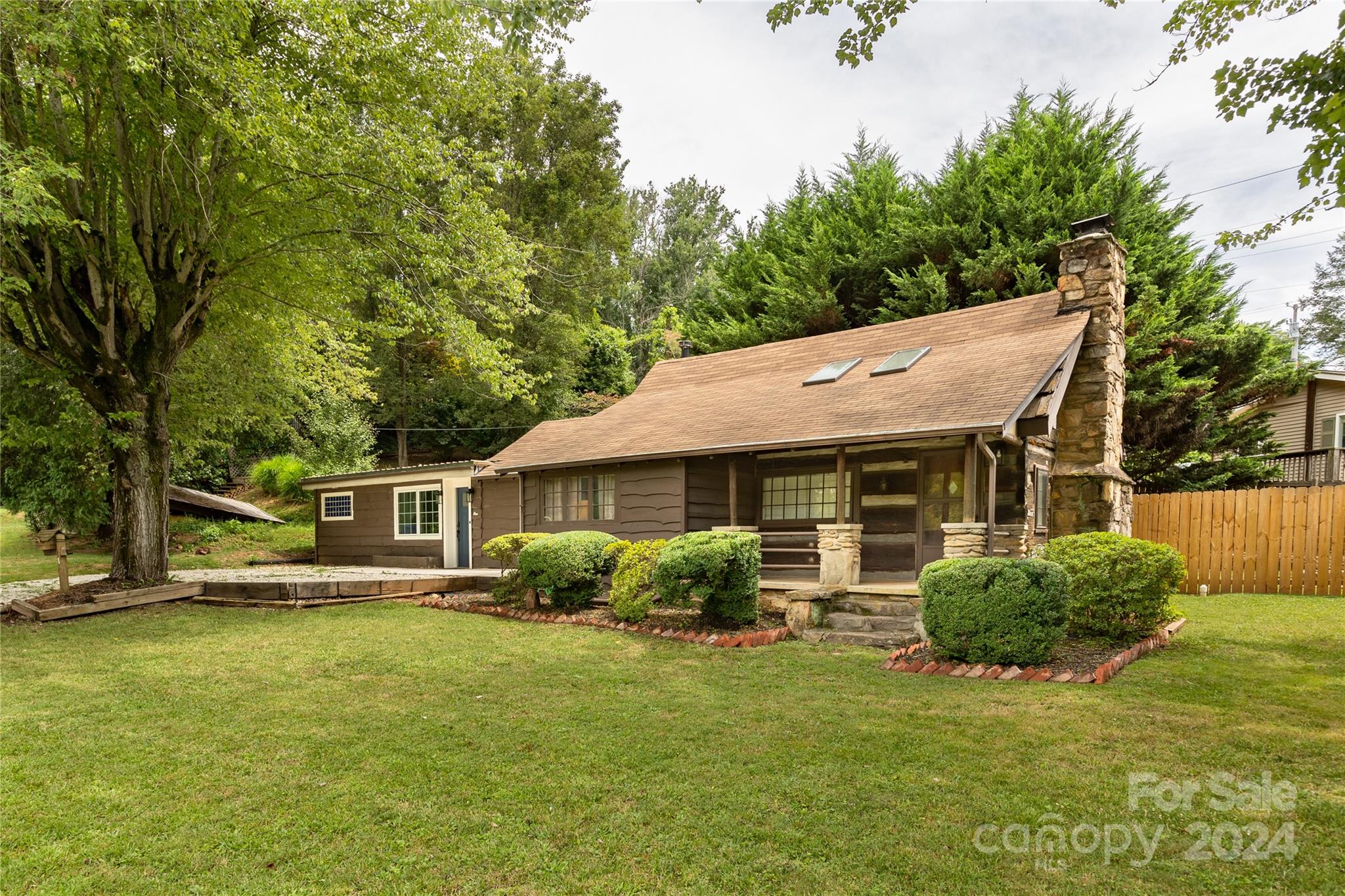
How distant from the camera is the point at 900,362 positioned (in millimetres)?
12844

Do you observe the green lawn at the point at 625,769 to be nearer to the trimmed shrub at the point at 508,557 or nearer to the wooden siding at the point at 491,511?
the trimmed shrub at the point at 508,557

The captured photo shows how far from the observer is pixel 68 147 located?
10.5m

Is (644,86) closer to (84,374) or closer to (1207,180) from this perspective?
(84,374)

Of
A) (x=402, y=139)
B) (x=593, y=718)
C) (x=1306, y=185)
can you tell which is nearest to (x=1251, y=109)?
(x=1306, y=185)

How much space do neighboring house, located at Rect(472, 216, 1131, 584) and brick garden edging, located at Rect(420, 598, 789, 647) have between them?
6.44ft

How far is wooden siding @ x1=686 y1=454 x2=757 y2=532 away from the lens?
12.9 meters

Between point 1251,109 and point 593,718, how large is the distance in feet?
22.0

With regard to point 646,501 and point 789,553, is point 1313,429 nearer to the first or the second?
point 789,553

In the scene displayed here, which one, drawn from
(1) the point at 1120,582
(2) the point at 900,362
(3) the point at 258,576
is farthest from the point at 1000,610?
(3) the point at 258,576

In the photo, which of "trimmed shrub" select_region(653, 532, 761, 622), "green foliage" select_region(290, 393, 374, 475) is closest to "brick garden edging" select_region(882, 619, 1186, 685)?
"trimmed shrub" select_region(653, 532, 761, 622)

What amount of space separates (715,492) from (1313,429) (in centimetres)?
1781

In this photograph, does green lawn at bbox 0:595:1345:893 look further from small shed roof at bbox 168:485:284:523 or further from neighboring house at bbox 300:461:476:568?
small shed roof at bbox 168:485:284:523

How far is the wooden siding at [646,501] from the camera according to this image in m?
12.9

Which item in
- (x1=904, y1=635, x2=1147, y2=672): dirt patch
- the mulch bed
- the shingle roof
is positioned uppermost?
the shingle roof
